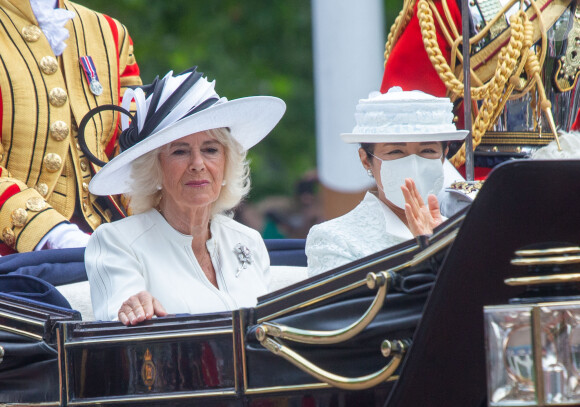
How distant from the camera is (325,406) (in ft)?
7.75

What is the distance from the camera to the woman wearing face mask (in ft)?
9.66

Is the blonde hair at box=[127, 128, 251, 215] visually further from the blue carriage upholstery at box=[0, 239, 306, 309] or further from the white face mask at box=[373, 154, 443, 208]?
the white face mask at box=[373, 154, 443, 208]

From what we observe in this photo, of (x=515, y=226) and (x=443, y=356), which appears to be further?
(x=443, y=356)

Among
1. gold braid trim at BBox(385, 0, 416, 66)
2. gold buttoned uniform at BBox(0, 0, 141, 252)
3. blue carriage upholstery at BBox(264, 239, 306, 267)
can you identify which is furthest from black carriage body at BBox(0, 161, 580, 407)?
gold braid trim at BBox(385, 0, 416, 66)

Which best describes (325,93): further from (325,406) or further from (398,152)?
(325,406)

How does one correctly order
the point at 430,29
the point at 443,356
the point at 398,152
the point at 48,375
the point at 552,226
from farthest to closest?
the point at 430,29 < the point at 398,152 < the point at 48,375 < the point at 443,356 < the point at 552,226

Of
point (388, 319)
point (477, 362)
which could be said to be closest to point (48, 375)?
point (388, 319)

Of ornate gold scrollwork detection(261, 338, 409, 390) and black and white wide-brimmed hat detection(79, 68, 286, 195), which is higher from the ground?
black and white wide-brimmed hat detection(79, 68, 286, 195)

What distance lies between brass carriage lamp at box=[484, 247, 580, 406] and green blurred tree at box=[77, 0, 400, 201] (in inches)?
289

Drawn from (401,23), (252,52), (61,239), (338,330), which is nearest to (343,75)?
(401,23)

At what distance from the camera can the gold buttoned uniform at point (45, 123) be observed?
3492 millimetres

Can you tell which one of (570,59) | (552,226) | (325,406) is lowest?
(325,406)

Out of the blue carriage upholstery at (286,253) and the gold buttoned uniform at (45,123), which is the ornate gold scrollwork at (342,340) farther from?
the gold buttoned uniform at (45,123)

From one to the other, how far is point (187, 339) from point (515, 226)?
797 mm
